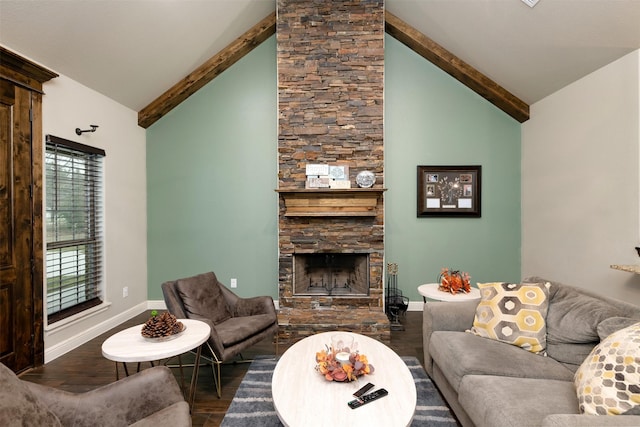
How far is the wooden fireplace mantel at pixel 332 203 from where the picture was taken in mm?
3578

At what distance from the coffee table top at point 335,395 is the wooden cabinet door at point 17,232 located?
240cm

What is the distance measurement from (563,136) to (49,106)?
212 inches

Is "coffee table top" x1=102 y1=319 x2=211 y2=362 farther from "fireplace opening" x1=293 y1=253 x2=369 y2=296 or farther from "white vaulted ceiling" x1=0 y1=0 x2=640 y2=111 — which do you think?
"white vaulted ceiling" x1=0 y1=0 x2=640 y2=111

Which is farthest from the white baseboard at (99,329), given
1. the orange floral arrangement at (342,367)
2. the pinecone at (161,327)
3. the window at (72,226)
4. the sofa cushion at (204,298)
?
the orange floral arrangement at (342,367)

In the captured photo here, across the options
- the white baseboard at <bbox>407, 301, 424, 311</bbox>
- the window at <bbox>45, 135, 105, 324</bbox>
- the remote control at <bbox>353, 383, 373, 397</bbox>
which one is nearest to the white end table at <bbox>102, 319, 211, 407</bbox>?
the remote control at <bbox>353, 383, 373, 397</bbox>

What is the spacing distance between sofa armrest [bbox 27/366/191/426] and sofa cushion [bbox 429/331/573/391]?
5.07ft

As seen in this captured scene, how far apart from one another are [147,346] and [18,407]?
836 millimetres

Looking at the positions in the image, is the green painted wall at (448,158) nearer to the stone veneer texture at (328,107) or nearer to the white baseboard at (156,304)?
the stone veneer texture at (328,107)

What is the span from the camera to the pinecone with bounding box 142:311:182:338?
6.29 ft

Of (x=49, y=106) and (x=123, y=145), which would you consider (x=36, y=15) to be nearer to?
(x=49, y=106)

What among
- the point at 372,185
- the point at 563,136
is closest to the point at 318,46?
the point at 372,185


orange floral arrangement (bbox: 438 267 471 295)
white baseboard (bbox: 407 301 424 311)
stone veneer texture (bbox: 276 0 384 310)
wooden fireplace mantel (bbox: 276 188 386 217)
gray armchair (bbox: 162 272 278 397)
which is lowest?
white baseboard (bbox: 407 301 424 311)

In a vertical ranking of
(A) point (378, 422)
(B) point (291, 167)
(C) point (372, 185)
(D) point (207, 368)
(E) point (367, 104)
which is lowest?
(D) point (207, 368)

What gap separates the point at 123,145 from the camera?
3.88m
